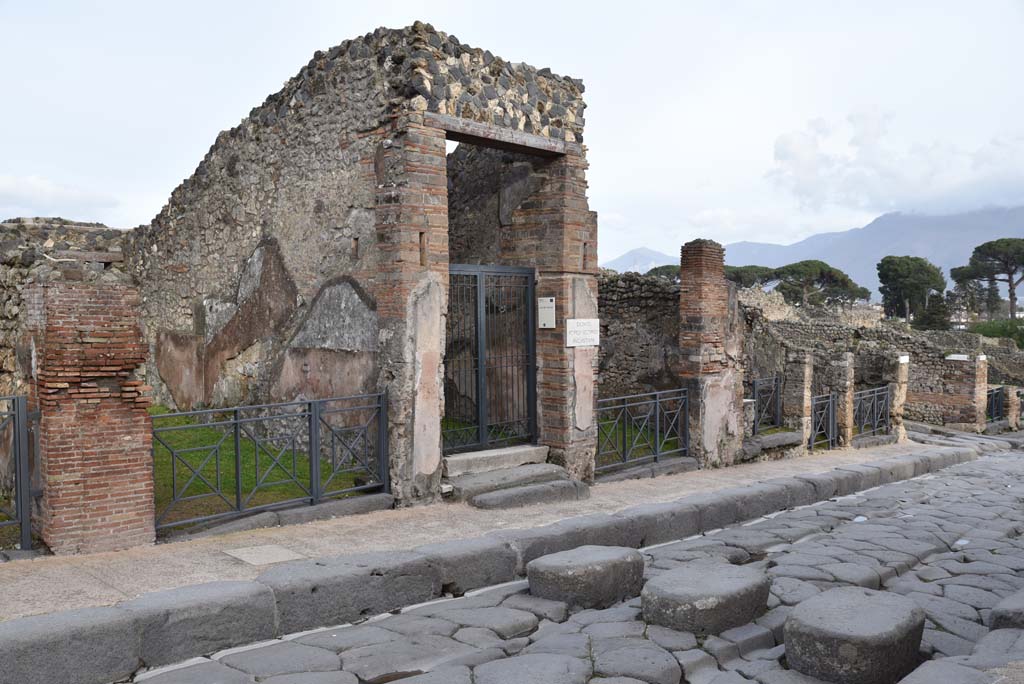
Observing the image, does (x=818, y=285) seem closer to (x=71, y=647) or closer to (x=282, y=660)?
(x=282, y=660)

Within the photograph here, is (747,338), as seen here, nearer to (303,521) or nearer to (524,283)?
(524,283)

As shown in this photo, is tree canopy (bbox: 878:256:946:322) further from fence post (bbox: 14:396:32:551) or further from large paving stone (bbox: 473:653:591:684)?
fence post (bbox: 14:396:32:551)

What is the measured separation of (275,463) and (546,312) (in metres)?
3.41

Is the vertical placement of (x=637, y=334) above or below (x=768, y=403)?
above

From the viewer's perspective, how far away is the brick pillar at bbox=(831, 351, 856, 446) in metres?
14.7

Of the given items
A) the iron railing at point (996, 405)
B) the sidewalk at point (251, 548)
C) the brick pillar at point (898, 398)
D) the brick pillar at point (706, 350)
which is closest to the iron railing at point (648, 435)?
the brick pillar at point (706, 350)

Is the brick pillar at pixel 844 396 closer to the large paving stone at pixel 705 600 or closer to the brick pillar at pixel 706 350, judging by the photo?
the brick pillar at pixel 706 350

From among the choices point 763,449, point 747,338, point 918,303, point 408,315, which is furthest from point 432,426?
point 918,303

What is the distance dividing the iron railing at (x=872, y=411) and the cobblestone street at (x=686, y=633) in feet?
29.1

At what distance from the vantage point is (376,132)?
7.85 metres

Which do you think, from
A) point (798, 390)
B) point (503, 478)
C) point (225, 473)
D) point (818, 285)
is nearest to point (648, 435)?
point (503, 478)

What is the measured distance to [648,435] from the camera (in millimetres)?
10828

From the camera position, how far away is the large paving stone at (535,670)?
154 inches

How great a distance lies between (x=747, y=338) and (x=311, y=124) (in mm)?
9643
